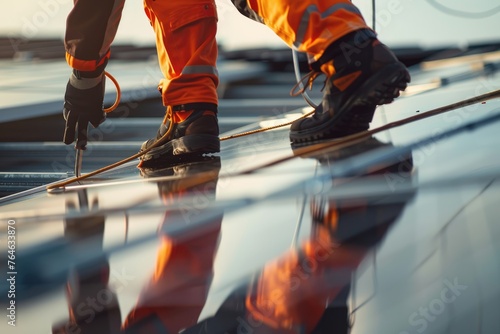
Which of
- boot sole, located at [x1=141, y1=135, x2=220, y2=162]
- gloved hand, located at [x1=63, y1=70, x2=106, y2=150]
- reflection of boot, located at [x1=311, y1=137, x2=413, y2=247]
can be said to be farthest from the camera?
gloved hand, located at [x1=63, y1=70, x2=106, y2=150]

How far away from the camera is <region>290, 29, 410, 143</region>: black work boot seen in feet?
4.58

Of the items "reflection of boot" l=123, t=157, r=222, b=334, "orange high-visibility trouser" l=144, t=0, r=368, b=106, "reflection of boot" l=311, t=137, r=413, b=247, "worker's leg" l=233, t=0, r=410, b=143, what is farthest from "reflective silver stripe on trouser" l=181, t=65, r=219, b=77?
"reflection of boot" l=311, t=137, r=413, b=247

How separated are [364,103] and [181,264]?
675 millimetres

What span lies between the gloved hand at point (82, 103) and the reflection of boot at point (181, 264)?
0.59 metres

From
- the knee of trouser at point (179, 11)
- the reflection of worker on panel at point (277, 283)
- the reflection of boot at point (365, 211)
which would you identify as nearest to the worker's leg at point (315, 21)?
the knee of trouser at point (179, 11)

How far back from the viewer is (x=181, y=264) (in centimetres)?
84

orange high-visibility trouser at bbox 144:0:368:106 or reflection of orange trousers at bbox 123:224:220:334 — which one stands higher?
reflection of orange trousers at bbox 123:224:220:334

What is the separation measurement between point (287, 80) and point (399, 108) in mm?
3651

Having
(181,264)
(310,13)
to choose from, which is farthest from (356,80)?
(181,264)

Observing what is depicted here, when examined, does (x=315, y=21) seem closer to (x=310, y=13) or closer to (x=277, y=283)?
(x=310, y=13)

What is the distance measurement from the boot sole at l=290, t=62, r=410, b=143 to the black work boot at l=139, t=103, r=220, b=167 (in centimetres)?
21

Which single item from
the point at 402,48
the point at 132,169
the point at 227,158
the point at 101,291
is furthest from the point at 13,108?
the point at 101,291

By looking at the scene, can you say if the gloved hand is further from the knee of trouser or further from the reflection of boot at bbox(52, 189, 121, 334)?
the reflection of boot at bbox(52, 189, 121, 334)

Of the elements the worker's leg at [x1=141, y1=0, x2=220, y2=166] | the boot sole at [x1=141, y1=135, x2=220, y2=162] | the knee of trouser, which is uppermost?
the knee of trouser
